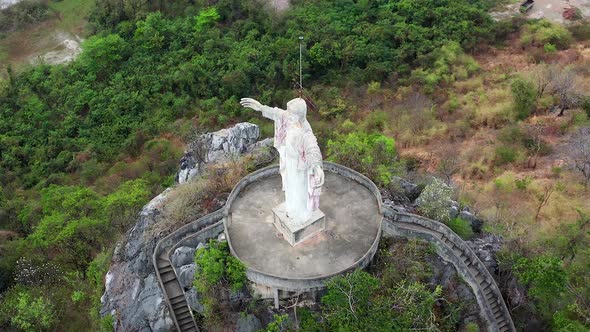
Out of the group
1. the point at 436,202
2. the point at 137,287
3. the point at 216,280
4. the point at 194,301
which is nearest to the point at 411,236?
the point at 436,202

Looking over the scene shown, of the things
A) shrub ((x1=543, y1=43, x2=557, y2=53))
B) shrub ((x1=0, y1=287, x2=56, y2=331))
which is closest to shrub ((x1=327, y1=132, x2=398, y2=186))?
shrub ((x1=0, y1=287, x2=56, y2=331))

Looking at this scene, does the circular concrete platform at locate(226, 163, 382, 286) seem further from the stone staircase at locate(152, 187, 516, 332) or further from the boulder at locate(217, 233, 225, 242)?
the stone staircase at locate(152, 187, 516, 332)

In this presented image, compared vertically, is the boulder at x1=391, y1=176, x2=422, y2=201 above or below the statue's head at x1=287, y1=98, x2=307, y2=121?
below

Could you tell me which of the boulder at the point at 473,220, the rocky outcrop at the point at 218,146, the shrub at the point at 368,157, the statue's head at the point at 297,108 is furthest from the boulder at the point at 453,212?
the rocky outcrop at the point at 218,146

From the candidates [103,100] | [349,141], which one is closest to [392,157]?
[349,141]

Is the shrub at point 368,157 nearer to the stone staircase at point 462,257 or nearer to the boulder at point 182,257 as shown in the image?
the stone staircase at point 462,257

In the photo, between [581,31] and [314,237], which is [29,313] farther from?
[581,31]
